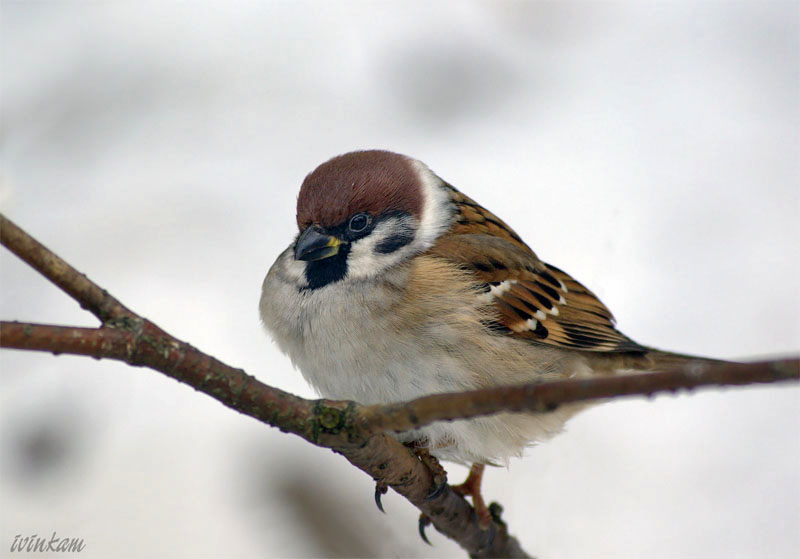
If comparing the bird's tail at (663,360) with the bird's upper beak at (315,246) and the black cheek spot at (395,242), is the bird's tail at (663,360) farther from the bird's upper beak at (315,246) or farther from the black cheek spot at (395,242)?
the bird's upper beak at (315,246)

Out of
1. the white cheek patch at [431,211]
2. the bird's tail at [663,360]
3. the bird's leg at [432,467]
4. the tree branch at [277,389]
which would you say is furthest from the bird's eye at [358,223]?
the bird's tail at [663,360]

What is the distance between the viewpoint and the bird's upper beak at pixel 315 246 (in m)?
2.10

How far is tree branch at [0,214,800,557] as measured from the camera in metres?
1.05

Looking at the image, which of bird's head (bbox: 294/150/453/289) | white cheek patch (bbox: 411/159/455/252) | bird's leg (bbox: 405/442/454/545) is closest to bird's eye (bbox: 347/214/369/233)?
bird's head (bbox: 294/150/453/289)

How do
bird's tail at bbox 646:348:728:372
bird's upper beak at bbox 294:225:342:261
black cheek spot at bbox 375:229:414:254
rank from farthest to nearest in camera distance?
bird's tail at bbox 646:348:728:372 → black cheek spot at bbox 375:229:414:254 → bird's upper beak at bbox 294:225:342:261

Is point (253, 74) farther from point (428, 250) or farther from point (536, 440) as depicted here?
point (536, 440)

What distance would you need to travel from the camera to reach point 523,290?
240 cm

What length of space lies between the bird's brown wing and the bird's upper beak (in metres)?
0.28

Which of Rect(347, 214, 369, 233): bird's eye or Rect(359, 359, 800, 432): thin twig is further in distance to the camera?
Rect(347, 214, 369, 233): bird's eye

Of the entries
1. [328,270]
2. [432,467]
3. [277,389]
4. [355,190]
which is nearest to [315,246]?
[328,270]

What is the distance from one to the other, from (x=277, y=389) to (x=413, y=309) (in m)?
0.72

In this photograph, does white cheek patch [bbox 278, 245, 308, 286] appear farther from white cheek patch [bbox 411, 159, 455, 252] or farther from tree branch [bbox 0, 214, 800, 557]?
tree branch [bbox 0, 214, 800, 557]

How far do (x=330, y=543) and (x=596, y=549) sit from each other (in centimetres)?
94

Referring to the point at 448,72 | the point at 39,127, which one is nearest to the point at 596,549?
the point at 448,72
